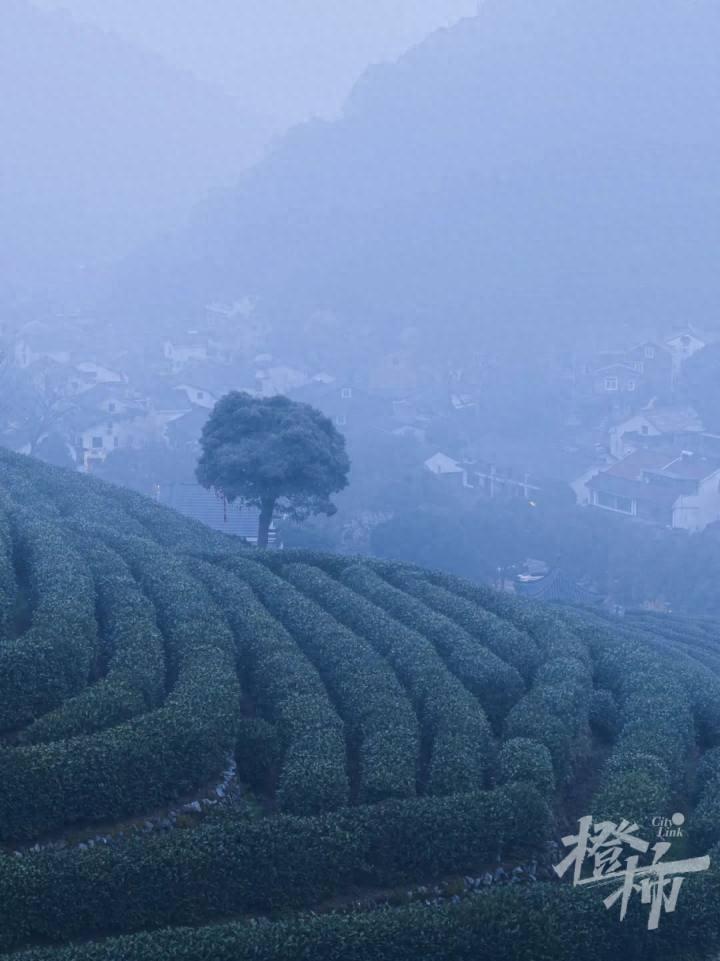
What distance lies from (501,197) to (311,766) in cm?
10301

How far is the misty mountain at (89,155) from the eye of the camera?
155 metres

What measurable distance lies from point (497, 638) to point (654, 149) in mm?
105106

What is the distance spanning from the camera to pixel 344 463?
37.3m

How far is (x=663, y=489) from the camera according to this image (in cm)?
5794

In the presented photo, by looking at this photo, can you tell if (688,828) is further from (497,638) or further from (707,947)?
(497,638)

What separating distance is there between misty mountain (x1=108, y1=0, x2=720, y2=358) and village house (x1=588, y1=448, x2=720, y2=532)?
3438 cm

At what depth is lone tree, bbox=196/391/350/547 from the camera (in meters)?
35.9

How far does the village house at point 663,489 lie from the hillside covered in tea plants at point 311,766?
33069 mm

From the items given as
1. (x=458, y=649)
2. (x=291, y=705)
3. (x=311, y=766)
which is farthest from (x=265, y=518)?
(x=311, y=766)

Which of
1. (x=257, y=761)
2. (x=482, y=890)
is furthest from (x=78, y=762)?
→ (x=482, y=890)

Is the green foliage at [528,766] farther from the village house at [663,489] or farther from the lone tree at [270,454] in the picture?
the village house at [663,489]

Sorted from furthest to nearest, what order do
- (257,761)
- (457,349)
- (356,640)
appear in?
(457,349) → (356,640) → (257,761)

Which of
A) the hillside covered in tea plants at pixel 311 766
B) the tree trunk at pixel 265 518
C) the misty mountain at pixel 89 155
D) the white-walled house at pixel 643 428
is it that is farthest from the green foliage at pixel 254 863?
the misty mountain at pixel 89 155

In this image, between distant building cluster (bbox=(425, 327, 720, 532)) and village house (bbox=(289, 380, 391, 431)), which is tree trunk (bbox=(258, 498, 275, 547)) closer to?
distant building cluster (bbox=(425, 327, 720, 532))
